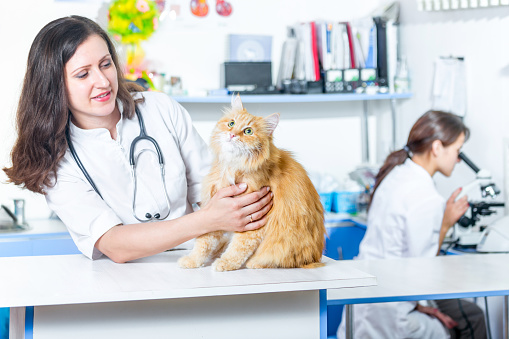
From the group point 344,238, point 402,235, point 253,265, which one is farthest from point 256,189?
point 344,238

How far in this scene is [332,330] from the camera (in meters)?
3.47

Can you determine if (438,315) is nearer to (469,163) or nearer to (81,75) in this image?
(469,163)

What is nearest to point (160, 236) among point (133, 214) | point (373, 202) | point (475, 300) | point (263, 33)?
point (133, 214)

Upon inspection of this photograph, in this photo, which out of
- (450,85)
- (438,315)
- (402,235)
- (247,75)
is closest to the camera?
(438,315)

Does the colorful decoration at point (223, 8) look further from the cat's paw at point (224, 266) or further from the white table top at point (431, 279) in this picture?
the cat's paw at point (224, 266)

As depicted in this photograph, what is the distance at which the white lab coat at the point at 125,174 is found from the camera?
171 cm

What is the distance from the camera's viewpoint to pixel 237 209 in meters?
1.47

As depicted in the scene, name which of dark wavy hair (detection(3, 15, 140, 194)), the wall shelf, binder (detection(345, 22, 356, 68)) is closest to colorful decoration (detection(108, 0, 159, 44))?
the wall shelf

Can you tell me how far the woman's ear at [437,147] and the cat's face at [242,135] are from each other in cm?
150

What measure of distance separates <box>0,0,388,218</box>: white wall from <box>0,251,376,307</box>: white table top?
2191 millimetres

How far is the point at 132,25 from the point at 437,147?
1860 mm

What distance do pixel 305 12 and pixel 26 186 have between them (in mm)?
2708

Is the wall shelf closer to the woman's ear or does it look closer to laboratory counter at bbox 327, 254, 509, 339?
the woman's ear

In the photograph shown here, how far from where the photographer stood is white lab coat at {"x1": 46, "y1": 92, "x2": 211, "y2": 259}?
1.71m
